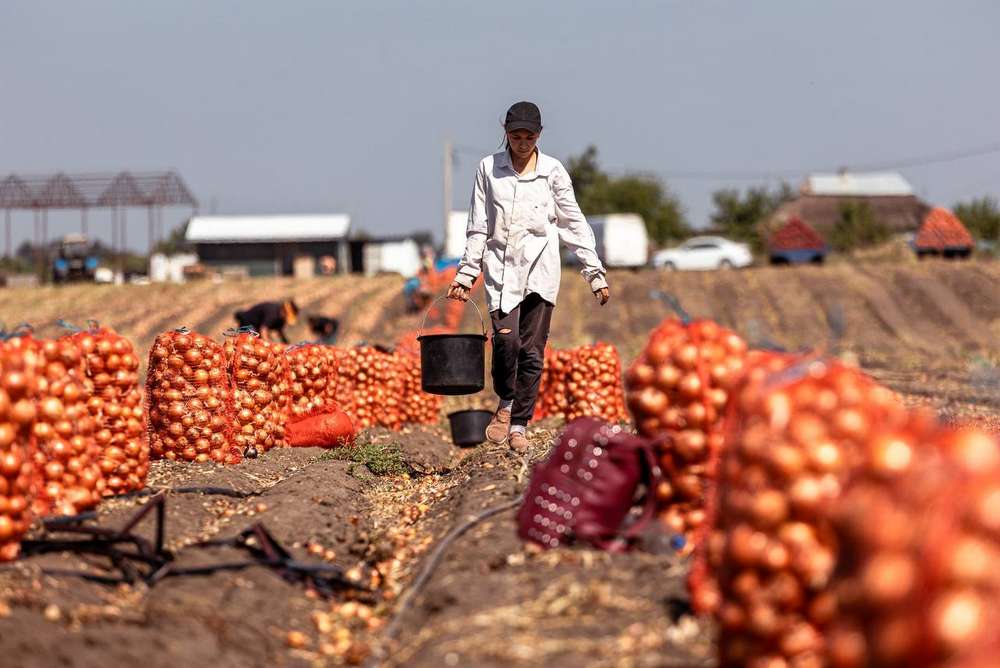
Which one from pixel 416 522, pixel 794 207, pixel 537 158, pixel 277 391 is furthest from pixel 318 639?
pixel 794 207

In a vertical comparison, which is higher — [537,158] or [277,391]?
[537,158]

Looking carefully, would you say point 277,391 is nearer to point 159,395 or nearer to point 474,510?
point 159,395

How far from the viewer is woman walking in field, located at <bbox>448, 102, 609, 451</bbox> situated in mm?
7973

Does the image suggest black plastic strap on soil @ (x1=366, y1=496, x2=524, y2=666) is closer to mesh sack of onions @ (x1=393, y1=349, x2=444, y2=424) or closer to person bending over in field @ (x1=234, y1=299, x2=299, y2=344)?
mesh sack of onions @ (x1=393, y1=349, x2=444, y2=424)

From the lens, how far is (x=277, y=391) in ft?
35.1

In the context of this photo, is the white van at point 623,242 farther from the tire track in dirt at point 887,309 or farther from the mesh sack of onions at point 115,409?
the mesh sack of onions at point 115,409

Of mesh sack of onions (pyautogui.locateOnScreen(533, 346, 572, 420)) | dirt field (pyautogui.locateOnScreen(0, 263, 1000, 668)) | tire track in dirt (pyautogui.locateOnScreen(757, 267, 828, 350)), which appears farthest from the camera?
tire track in dirt (pyautogui.locateOnScreen(757, 267, 828, 350))

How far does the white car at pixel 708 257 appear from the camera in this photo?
46.8 meters

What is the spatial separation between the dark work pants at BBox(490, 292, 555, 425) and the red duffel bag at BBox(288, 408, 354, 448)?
141 inches

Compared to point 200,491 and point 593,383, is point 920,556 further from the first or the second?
point 593,383

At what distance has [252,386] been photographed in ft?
33.3

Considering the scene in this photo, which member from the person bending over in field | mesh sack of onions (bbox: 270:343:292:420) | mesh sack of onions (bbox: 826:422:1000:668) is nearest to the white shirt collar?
mesh sack of onions (bbox: 270:343:292:420)

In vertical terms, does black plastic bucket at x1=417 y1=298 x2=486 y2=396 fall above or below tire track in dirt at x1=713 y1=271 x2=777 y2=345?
above

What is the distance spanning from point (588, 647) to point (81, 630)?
181 centimetres
